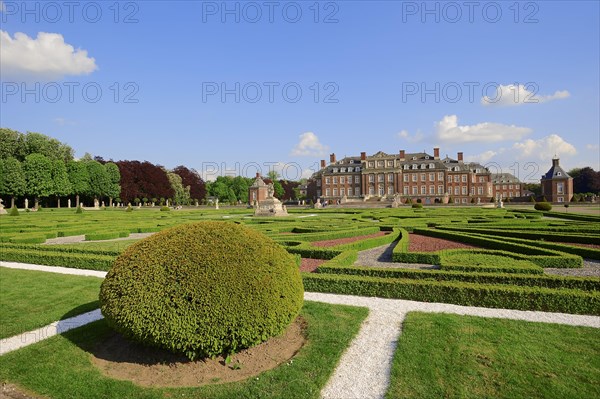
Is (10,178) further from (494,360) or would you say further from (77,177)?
(494,360)

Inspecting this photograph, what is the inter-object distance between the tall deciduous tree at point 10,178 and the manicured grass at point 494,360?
221 feet

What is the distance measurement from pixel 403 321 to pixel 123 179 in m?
77.8

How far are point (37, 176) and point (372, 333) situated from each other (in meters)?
68.0

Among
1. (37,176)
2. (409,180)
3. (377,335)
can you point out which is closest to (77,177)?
(37,176)

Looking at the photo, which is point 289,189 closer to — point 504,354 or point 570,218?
point 570,218

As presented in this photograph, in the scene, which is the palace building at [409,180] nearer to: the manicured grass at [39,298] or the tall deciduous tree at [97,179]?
the tall deciduous tree at [97,179]

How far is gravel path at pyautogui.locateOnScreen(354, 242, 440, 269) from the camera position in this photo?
38.8 feet

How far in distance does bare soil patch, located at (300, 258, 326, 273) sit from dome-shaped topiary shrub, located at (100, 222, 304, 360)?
221 inches

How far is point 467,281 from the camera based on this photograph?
9148 millimetres

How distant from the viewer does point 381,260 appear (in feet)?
42.7

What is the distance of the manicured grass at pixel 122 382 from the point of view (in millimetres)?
4797

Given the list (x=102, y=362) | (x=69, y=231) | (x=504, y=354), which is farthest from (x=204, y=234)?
(x=69, y=231)

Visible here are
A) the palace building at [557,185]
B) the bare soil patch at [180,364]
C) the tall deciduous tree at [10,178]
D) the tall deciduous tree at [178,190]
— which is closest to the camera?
the bare soil patch at [180,364]

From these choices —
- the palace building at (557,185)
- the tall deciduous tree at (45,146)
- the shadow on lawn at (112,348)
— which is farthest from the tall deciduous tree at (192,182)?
the shadow on lawn at (112,348)
